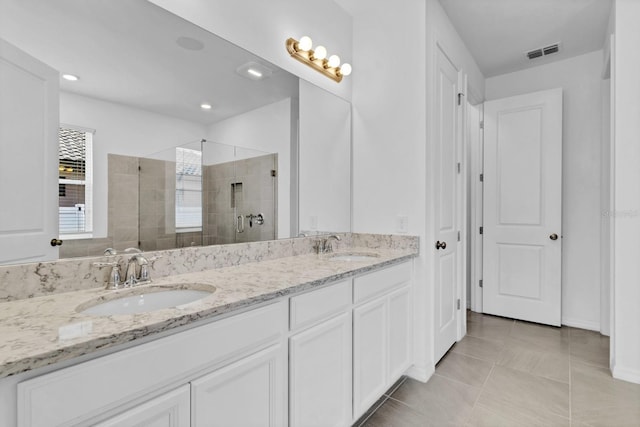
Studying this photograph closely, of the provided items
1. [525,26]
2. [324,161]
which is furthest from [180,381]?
[525,26]

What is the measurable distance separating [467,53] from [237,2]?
2.24m

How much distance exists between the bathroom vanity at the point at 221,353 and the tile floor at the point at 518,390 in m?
0.28

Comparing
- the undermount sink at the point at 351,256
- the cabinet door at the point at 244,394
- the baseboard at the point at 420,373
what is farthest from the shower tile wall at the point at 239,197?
the baseboard at the point at 420,373

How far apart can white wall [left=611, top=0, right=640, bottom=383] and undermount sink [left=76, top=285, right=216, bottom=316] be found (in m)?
2.57

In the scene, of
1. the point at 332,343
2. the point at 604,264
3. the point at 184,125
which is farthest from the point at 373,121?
the point at 604,264

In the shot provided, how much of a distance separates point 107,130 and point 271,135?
34.5 inches

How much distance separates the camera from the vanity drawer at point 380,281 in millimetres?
1641

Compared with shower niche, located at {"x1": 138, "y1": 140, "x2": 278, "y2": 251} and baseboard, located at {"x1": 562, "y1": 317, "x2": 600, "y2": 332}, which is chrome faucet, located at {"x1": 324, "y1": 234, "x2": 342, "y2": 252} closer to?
shower niche, located at {"x1": 138, "y1": 140, "x2": 278, "y2": 251}

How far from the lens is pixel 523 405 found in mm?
1901

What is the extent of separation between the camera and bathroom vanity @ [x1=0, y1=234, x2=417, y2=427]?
2.31 feet

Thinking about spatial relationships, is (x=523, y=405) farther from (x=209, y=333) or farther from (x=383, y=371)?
(x=209, y=333)

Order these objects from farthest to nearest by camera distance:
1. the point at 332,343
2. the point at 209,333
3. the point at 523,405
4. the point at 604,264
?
1. the point at 604,264
2. the point at 523,405
3. the point at 332,343
4. the point at 209,333

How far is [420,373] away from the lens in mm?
2174

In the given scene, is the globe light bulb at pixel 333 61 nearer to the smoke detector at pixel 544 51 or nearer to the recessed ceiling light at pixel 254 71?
the recessed ceiling light at pixel 254 71
